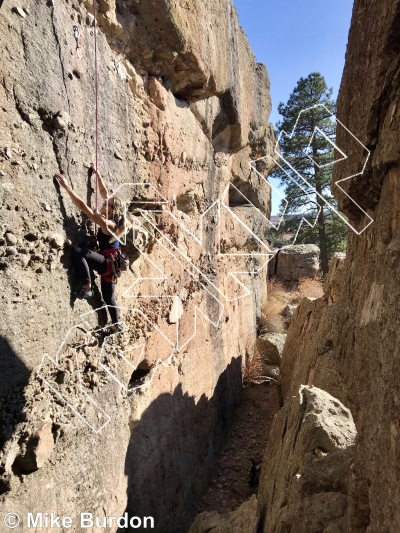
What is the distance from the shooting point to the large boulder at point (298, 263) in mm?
15695

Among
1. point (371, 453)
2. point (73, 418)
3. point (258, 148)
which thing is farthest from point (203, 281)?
point (258, 148)

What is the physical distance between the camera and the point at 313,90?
1533 cm

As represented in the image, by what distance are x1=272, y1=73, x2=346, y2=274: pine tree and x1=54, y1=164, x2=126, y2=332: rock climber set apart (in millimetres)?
11531

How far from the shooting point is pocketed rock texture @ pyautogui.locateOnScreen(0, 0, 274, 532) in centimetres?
248

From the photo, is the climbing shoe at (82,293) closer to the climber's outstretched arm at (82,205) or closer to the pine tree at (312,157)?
the climber's outstretched arm at (82,205)

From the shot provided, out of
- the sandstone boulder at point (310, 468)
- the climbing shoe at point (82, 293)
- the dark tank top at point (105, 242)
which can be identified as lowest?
the sandstone boulder at point (310, 468)

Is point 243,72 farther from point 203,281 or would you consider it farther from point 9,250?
point 9,250

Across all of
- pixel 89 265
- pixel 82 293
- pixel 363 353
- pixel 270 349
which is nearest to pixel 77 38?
pixel 89 265

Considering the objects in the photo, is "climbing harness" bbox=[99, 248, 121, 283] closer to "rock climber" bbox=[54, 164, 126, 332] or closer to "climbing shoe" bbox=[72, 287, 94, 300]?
"rock climber" bbox=[54, 164, 126, 332]

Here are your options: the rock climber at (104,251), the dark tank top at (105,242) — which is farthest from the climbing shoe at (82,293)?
the dark tank top at (105,242)

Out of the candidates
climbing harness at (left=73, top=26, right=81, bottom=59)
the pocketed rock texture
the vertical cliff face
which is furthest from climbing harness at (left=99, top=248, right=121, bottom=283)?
the vertical cliff face

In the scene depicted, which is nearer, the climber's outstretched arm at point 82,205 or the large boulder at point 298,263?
the climber's outstretched arm at point 82,205

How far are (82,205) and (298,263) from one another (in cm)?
1403

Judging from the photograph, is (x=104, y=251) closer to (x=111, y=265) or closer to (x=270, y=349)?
(x=111, y=265)
